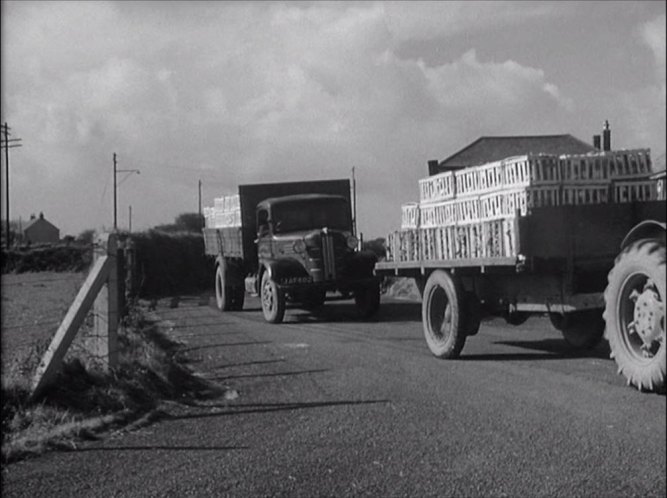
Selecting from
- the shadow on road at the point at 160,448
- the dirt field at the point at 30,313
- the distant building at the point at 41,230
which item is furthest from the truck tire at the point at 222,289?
the distant building at the point at 41,230

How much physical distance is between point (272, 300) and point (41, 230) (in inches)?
359

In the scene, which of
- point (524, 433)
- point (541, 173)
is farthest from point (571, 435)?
point (541, 173)

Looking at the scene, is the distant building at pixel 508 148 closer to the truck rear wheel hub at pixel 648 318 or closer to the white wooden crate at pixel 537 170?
the white wooden crate at pixel 537 170

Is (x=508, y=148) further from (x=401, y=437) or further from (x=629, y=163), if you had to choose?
(x=401, y=437)

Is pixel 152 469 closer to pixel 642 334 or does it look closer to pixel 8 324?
pixel 642 334

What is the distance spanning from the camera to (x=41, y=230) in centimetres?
281

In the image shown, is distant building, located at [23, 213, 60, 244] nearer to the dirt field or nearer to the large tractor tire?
the dirt field

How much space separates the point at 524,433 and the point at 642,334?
11.6 ft

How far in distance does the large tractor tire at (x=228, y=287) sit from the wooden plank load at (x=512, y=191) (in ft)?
17.4

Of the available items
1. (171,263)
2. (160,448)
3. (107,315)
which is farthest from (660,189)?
(171,263)

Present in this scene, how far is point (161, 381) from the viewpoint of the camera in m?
7.79

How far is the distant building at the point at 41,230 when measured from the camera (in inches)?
108

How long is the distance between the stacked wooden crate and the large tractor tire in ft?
7.67

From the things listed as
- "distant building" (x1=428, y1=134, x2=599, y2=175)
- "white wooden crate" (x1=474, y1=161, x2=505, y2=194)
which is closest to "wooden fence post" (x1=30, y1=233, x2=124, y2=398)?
"distant building" (x1=428, y1=134, x2=599, y2=175)
